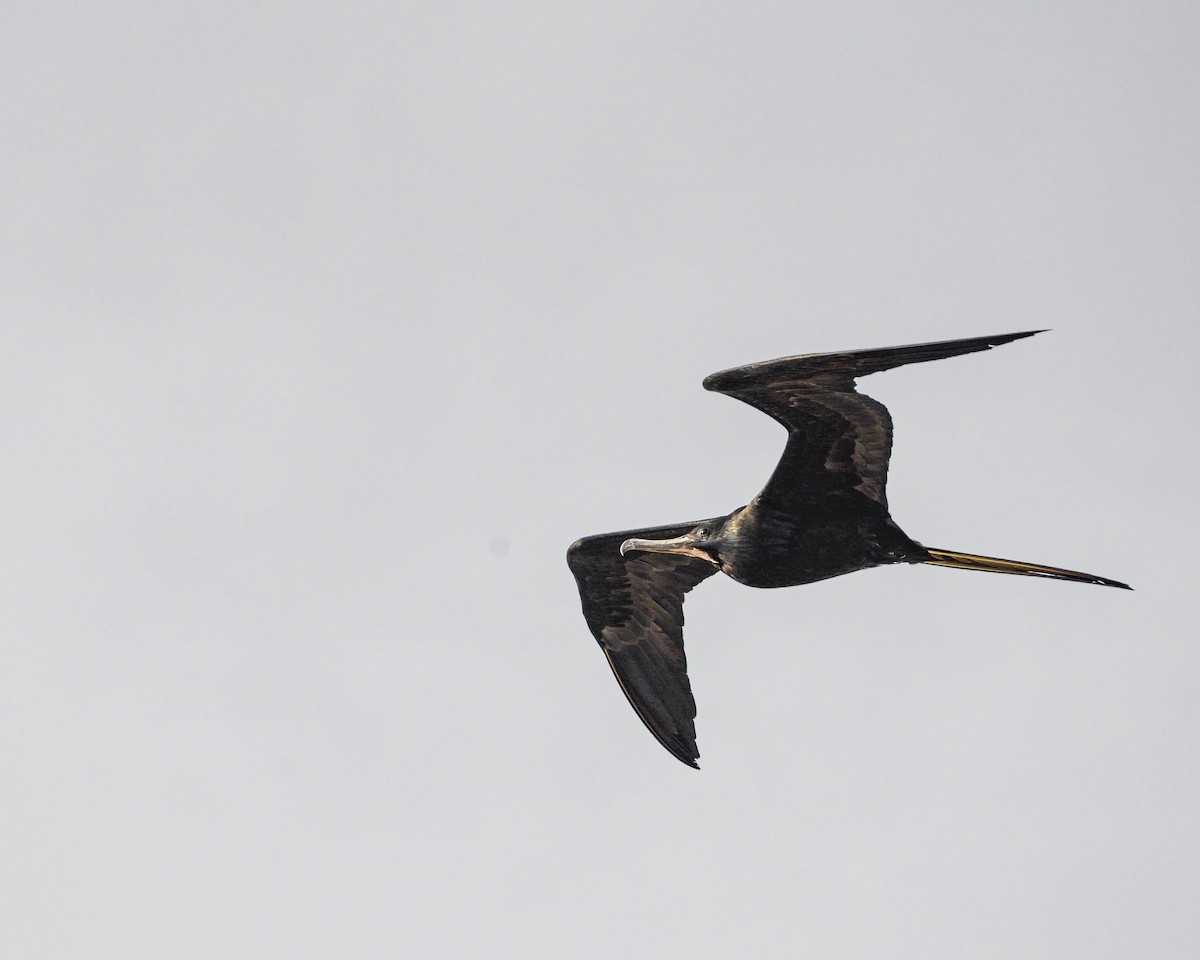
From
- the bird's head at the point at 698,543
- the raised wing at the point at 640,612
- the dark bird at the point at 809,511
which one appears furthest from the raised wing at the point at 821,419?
the raised wing at the point at 640,612

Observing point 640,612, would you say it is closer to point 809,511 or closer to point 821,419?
point 809,511

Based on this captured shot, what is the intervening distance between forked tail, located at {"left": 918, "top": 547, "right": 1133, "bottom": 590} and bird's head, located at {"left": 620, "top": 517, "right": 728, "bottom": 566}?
1.89m

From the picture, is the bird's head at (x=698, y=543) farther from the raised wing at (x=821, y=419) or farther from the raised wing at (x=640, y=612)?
the raised wing at (x=640, y=612)

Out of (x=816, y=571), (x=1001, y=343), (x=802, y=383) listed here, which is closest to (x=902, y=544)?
(x=816, y=571)

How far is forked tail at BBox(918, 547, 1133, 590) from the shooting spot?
11680mm

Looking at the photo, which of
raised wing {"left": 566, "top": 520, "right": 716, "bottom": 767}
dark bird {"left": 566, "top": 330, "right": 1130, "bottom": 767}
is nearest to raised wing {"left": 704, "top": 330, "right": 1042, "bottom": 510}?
dark bird {"left": 566, "top": 330, "right": 1130, "bottom": 767}

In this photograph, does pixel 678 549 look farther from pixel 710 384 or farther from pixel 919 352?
pixel 919 352

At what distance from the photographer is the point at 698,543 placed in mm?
13641

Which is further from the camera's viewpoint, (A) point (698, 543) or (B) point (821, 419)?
(A) point (698, 543)

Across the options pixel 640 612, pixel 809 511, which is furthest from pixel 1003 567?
pixel 640 612

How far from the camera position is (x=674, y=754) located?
14969 mm

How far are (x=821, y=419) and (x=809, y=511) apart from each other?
98 cm

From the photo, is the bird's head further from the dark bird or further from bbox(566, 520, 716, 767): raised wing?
bbox(566, 520, 716, 767): raised wing

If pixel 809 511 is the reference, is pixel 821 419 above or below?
above
